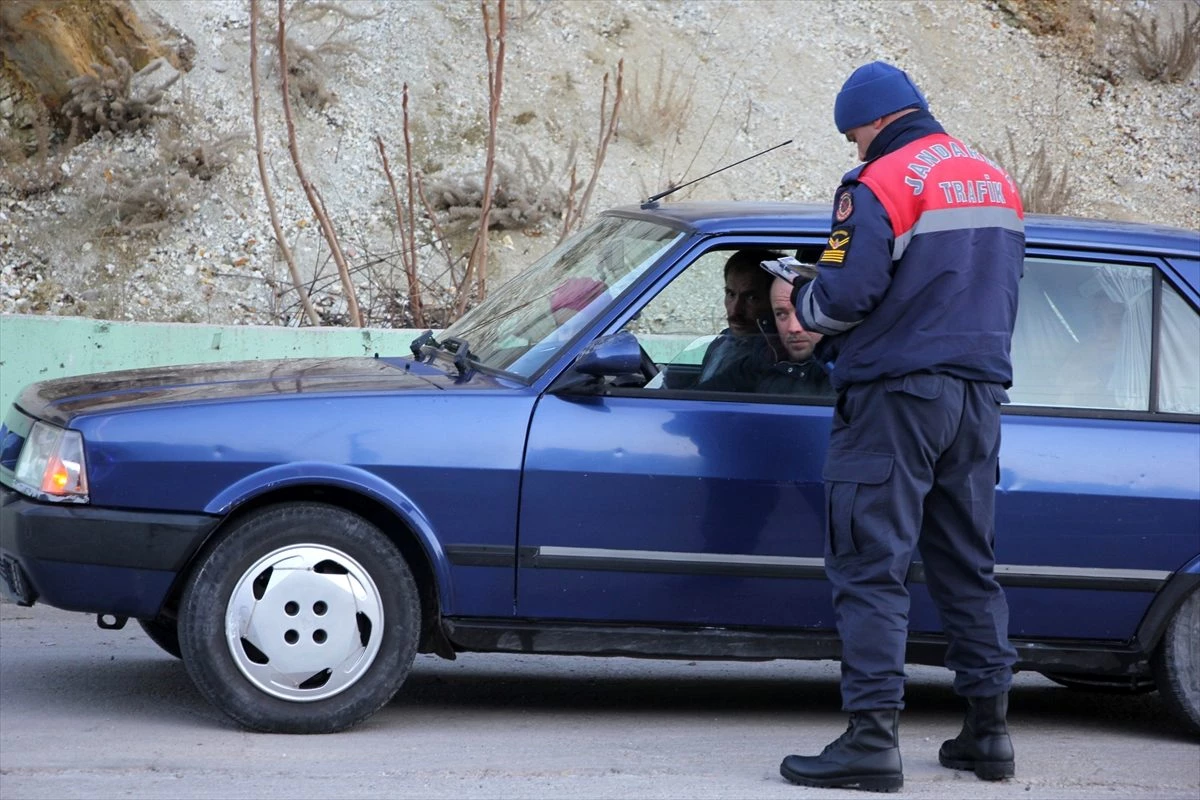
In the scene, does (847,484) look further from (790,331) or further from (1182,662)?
(1182,662)

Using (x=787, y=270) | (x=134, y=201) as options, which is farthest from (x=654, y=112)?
(x=787, y=270)

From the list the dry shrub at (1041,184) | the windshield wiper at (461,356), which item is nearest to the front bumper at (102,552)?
the windshield wiper at (461,356)

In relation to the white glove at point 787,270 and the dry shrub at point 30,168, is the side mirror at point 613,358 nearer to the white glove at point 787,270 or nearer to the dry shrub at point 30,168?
the white glove at point 787,270

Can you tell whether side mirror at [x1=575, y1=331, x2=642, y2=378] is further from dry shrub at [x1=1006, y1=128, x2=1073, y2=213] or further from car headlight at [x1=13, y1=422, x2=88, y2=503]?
dry shrub at [x1=1006, y1=128, x2=1073, y2=213]

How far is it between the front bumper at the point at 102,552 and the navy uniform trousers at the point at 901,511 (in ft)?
6.06

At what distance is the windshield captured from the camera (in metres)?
4.86

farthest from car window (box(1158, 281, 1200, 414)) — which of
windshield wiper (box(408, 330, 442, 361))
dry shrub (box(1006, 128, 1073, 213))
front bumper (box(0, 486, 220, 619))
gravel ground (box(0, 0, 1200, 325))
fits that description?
dry shrub (box(1006, 128, 1073, 213))

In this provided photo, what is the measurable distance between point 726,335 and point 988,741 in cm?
149

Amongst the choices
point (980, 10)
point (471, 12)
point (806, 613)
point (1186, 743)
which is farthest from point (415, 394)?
point (980, 10)

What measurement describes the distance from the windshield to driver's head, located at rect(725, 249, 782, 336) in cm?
22

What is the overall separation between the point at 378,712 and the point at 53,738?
1026mm

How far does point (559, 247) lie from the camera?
5648 millimetres

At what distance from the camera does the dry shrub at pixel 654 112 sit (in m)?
15.7

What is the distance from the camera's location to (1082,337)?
16.7ft
